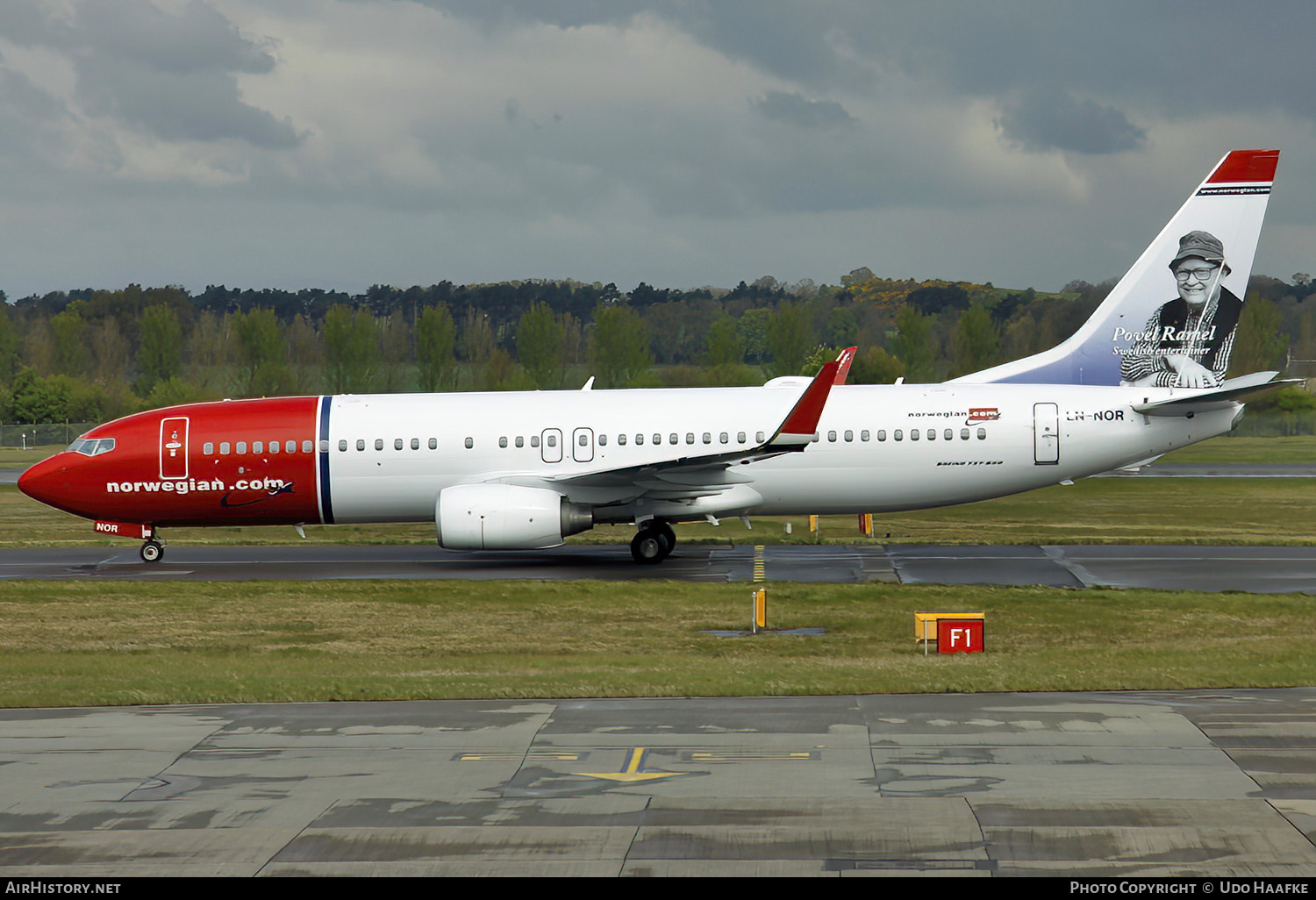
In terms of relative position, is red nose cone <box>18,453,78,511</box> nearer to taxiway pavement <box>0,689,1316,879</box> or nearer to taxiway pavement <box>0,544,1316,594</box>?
taxiway pavement <box>0,544,1316,594</box>

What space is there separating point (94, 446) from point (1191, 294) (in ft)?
87.5

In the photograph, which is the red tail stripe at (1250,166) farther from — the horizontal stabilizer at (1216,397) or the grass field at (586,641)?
the grass field at (586,641)

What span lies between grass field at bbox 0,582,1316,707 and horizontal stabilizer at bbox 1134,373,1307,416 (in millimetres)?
6129

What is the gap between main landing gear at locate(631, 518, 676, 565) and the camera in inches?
1142

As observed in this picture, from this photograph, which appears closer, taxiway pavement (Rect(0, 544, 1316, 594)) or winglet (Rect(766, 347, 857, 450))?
taxiway pavement (Rect(0, 544, 1316, 594))

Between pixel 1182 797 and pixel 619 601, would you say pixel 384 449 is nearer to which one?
pixel 619 601

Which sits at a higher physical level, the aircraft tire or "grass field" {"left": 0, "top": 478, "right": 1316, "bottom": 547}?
the aircraft tire

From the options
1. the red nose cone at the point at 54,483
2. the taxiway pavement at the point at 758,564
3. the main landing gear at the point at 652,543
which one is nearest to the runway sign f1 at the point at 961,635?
the taxiway pavement at the point at 758,564

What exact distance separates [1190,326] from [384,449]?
64.4 feet

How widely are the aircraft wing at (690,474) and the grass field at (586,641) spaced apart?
327cm

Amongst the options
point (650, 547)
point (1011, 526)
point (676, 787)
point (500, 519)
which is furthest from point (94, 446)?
point (1011, 526)

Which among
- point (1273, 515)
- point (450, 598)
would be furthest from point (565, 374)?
point (450, 598)

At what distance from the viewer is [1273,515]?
38.2 metres

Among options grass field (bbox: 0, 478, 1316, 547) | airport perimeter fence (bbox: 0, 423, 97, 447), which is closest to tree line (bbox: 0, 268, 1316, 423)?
airport perimeter fence (bbox: 0, 423, 97, 447)
